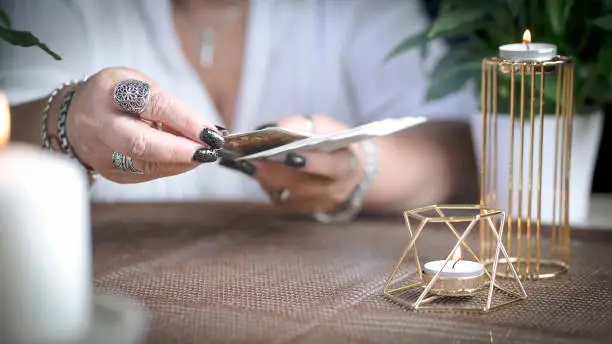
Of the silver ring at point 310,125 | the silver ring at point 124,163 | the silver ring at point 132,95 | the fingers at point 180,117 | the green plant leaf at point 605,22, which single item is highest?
the green plant leaf at point 605,22

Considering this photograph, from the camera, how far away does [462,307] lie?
65 centimetres

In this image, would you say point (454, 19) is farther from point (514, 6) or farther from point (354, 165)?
point (354, 165)

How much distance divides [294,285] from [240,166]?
0.71 feet

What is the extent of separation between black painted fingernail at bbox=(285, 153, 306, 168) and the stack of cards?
13cm

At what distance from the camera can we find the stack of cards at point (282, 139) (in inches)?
28.9

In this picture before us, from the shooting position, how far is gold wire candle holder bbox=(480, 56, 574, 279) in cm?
76

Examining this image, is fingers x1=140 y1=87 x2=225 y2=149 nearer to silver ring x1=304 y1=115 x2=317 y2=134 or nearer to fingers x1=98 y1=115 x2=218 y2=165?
fingers x1=98 y1=115 x2=218 y2=165

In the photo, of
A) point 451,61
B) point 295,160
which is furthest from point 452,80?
point 295,160

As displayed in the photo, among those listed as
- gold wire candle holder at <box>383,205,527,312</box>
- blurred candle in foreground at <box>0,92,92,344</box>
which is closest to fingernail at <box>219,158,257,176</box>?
gold wire candle holder at <box>383,205,527,312</box>

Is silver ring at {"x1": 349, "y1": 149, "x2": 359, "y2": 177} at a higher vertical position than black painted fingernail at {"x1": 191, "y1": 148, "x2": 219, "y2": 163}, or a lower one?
lower

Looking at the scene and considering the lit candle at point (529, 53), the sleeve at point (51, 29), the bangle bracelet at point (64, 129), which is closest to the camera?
the lit candle at point (529, 53)

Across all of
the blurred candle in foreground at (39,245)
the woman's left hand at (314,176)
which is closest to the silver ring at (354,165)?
the woman's left hand at (314,176)

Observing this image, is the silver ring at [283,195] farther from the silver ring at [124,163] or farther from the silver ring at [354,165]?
the silver ring at [124,163]

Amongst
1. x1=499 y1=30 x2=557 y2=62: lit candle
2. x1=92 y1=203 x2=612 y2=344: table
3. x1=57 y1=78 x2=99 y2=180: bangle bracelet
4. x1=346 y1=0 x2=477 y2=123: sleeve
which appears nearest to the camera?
x1=92 y1=203 x2=612 y2=344: table
